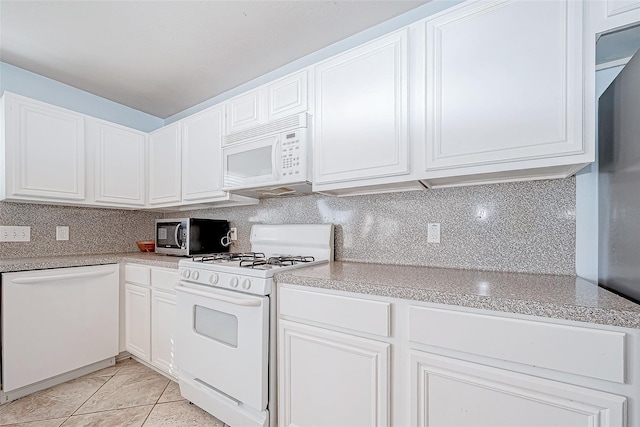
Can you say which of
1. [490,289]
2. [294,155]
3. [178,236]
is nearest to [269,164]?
[294,155]

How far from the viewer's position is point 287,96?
185 centimetres

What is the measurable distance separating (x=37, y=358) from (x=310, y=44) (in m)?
2.76

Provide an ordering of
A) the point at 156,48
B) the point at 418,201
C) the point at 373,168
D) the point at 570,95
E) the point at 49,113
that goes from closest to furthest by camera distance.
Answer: the point at 570,95, the point at 373,168, the point at 418,201, the point at 156,48, the point at 49,113

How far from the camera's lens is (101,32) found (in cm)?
185

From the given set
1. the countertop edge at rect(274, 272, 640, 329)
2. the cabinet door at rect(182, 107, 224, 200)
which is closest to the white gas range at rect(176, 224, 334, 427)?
the countertop edge at rect(274, 272, 640, 329)

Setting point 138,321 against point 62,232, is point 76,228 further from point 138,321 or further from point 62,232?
point 138,321

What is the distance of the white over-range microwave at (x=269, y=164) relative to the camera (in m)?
1.75

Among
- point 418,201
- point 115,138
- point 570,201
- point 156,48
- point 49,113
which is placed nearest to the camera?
point 570,201

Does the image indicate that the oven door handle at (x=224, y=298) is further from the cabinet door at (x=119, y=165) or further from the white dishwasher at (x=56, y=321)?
the cabinet door at (x=119, y=165)

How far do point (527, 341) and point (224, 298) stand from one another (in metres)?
1.29

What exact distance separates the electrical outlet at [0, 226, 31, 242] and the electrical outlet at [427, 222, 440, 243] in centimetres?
294

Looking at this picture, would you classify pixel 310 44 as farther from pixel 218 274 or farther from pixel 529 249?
pixel 529 249

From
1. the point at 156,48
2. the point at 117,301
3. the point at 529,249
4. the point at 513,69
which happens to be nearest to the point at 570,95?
the point at 513,69

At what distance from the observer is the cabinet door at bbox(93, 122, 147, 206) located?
2.47 metres
